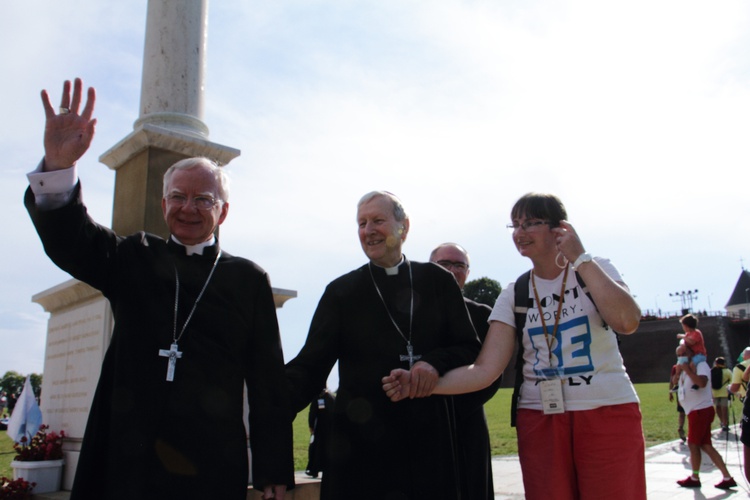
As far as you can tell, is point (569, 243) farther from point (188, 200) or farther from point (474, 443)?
point (188, 200)

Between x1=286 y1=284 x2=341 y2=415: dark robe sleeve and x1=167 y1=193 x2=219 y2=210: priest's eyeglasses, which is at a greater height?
x1=167 y1=193 x2=219 y2=210: priest's eyeglasses

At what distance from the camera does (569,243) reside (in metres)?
2.93

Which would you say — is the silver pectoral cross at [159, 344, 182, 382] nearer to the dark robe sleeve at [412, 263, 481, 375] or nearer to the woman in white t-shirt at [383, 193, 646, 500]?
the woman in white t-shirt at [383, 193, 646, 500]

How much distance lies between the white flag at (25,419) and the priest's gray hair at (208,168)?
3.91m

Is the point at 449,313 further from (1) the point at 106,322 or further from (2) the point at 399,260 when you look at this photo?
(1) the point at 106,322

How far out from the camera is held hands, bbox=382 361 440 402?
2.74m

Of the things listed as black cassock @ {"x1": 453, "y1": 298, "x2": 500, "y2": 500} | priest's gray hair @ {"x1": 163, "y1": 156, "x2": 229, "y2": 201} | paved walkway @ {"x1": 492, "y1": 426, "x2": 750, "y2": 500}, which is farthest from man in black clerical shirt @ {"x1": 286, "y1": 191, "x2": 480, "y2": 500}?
paved walkway @ {"x1": 492, "y1": 426, "x2": 750, "y2": 500}

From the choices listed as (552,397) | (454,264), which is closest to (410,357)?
(552,397)

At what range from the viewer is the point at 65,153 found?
2.30 metres

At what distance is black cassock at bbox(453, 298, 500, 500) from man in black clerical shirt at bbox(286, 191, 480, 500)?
14 cm

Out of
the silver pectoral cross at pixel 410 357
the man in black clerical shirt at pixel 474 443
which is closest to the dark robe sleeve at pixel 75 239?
the silver pectoral cross at pixel 410 357

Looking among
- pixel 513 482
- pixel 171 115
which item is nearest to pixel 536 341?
pixel 171 115

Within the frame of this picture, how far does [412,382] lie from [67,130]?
1.66 m

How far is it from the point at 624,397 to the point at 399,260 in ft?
4.20
